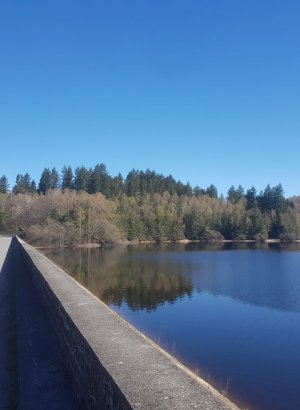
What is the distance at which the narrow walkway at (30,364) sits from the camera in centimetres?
831

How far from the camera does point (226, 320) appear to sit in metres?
21.2

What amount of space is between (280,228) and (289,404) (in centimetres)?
10620

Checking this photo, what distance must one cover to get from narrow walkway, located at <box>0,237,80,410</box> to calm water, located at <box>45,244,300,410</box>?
17.0 ft

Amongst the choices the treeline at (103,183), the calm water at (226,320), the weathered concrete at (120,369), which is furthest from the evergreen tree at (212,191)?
the weathered concrete at (120,369)

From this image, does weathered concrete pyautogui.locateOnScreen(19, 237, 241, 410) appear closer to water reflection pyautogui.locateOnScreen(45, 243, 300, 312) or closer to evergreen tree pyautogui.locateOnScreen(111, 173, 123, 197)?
water reflection pyautogui.locateOnScreen(45, 243, 300, 312)

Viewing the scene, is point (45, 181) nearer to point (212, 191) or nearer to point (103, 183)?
point (103, 183)

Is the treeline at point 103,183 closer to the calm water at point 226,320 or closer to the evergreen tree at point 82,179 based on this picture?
the evergreen tree at point 82,179

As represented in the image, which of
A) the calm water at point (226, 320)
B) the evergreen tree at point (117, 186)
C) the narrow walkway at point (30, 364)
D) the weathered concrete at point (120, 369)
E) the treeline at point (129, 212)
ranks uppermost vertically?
the evergreen tree at point (117, 186)

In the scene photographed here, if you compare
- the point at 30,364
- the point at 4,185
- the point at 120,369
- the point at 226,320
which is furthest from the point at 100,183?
the point at 120,369

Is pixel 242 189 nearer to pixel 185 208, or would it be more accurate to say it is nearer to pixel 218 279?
pixel 185 208

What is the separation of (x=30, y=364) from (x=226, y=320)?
12.9 metres

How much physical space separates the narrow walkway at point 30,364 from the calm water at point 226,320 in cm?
517

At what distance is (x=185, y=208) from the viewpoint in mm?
Result: 116812

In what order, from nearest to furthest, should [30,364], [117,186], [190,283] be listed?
1. [30,364]
2. [190,283]
3. [117,186]
